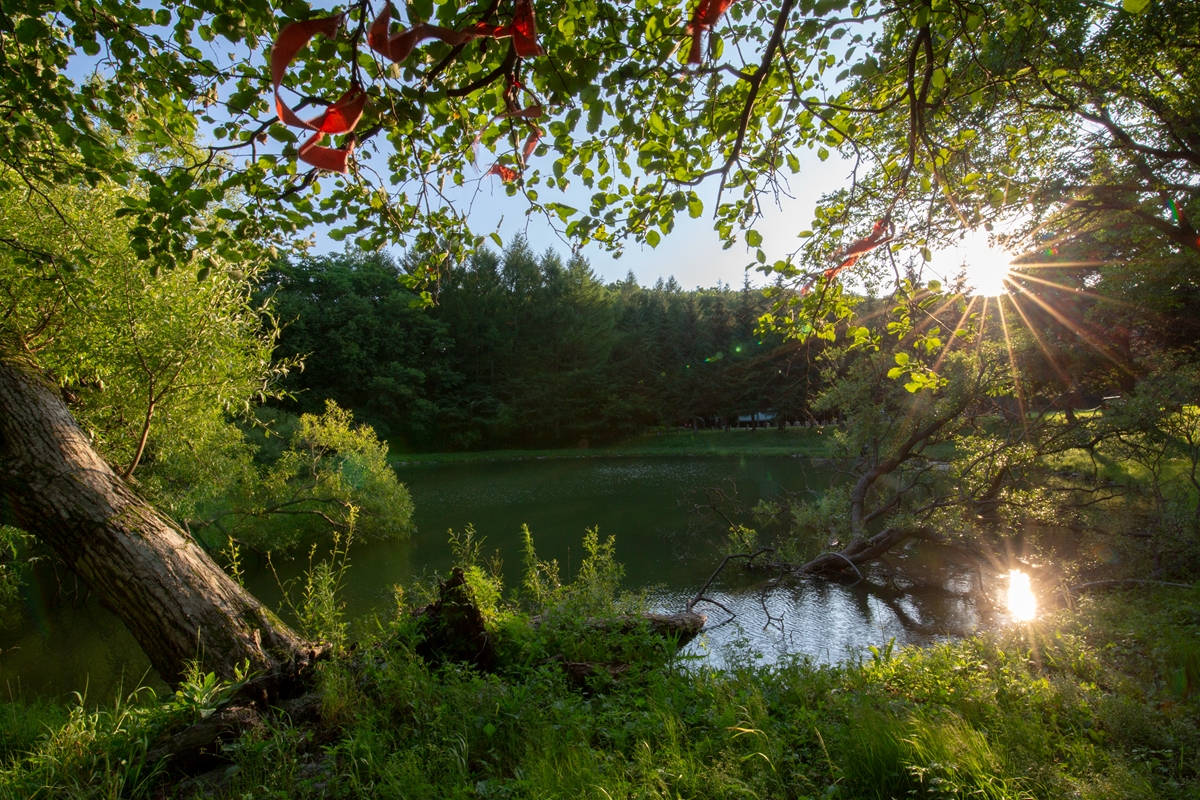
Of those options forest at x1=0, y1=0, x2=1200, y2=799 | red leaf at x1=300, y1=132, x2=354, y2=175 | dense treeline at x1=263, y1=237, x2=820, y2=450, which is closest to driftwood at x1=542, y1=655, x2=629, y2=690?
forest at x1=0, y1=0, x2=1200, y2=799

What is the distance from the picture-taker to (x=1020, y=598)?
298 inches

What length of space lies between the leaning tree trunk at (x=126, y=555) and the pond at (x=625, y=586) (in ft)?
11.1

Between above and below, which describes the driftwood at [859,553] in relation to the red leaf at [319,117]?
below

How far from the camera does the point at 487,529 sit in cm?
1352

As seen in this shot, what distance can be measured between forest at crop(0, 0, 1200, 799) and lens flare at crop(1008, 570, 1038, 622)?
90 mm

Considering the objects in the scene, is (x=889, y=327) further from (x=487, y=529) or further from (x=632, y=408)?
(x=632, y=408)

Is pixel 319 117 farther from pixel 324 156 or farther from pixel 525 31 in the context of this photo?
pixel 525 31

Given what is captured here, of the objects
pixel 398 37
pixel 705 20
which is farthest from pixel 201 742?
pixel 705 20

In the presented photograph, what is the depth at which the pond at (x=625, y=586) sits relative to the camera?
6629mm

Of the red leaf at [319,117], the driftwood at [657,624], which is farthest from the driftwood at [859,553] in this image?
the red leaf at [319,117]

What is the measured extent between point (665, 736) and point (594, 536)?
3858mm

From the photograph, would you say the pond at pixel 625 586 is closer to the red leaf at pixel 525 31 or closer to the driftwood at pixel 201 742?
the driftwood at pixel 201 742

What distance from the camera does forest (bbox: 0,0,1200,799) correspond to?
228 cm

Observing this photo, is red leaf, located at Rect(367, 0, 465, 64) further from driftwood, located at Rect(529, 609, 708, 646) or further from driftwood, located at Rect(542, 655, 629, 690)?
driftwood, located at Rect(529, 609, 708, 646)
